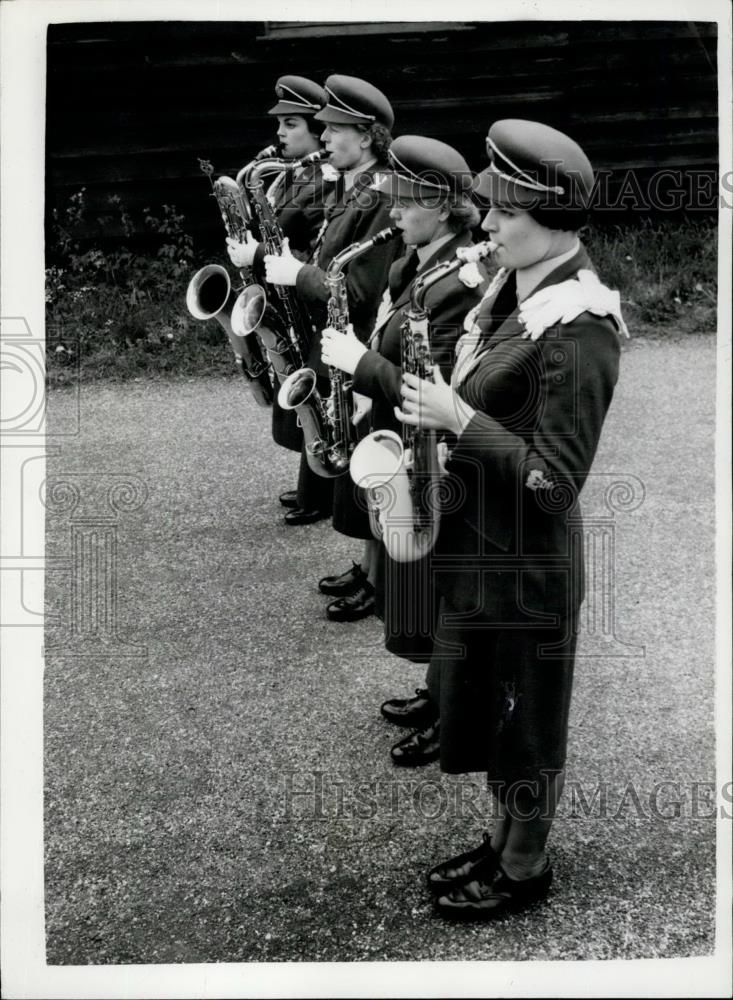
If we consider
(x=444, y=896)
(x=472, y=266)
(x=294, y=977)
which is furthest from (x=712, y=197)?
(x=294, y=977)

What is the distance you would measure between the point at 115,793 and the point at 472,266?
2.29m

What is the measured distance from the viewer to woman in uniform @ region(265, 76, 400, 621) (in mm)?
4031

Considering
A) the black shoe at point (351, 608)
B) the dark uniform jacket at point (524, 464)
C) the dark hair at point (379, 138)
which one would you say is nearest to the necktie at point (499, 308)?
the dark uniform jacket at point (524, 464)

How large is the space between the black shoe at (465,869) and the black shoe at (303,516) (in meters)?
2.70

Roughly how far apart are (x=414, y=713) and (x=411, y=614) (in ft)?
1.88

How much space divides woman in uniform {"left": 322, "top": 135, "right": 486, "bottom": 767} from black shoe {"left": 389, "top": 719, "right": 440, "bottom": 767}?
0.39 meters

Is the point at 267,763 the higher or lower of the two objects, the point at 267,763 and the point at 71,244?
the lower

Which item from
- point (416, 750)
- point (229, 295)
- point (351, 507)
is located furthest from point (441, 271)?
point (229, 295)

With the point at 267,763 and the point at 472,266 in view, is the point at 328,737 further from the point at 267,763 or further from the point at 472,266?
the point at 472,266

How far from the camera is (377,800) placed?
11.3 ft

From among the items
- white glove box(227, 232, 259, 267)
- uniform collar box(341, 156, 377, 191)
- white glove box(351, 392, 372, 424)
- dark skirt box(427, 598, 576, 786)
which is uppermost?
uniform collar box(341, 156, 377, 191)

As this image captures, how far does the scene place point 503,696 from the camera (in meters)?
2.73

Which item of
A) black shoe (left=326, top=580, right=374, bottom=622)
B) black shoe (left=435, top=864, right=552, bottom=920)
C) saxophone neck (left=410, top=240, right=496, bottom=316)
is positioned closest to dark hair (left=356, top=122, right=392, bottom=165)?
saxophone neck (left=410, top=240, right=496, bottom=316)

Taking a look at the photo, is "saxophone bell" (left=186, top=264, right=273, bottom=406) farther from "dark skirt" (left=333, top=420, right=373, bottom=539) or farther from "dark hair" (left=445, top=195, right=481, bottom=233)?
"dark hair" (left=445, top=195, right=481, bottom=233)
